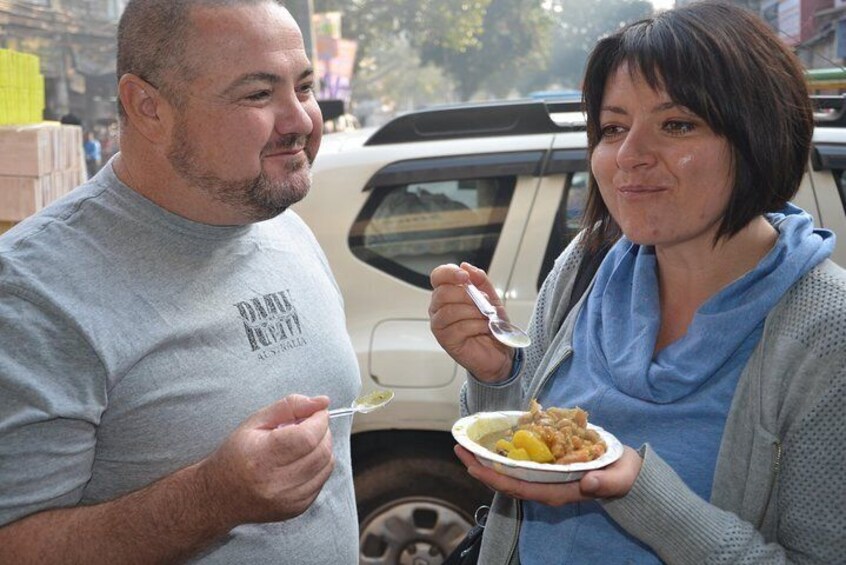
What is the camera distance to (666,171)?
186 cm

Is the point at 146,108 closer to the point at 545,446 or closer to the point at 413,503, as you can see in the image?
the point at 545,446

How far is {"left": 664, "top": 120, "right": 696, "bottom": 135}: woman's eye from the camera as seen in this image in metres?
1.86

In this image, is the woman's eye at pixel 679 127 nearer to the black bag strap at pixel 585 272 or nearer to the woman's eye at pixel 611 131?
the woman's eye at pixel 611 131

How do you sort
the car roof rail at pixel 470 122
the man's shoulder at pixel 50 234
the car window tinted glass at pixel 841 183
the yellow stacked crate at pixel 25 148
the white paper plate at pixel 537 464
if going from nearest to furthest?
the white paper plate at pixel 537 464
the man's shoulder at pixel 50 234
the yellow stacked crate at pixel 25 148
the car window tinted glass at pixel 841 183
the car roof rail at pixel 470 122

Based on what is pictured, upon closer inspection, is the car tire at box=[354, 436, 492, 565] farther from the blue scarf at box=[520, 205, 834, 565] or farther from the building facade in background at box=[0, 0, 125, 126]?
the building facade in background at box=[0, 0, 125, 126]

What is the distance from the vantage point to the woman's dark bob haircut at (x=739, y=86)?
5.95ft

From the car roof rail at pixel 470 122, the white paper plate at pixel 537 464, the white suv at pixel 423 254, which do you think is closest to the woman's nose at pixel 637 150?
the white paper plate at pixel 537 464

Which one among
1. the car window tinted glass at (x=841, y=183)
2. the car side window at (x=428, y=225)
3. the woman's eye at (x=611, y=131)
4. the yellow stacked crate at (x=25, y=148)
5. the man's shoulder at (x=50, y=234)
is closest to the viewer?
the man's shoulder at (x=50, y=234)

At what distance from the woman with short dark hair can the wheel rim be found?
165cm

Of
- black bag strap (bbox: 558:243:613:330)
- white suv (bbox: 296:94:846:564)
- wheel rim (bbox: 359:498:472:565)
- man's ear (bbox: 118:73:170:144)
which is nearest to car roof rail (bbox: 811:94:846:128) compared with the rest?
white suv (bbox: 296:94:846:564)

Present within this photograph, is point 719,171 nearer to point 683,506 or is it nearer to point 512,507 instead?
point 683,506

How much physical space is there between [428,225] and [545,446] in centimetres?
226

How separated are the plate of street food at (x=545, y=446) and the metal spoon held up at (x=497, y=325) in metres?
0.23

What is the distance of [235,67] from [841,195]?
2.62m
